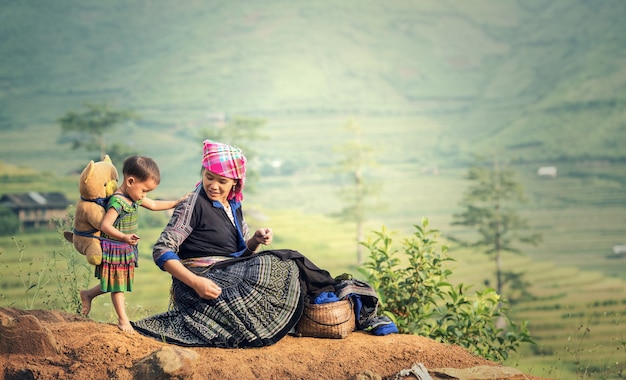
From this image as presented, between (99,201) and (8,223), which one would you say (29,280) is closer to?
(99,201)

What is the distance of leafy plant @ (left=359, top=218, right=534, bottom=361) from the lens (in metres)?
5.34

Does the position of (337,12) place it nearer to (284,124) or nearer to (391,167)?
(284,124)

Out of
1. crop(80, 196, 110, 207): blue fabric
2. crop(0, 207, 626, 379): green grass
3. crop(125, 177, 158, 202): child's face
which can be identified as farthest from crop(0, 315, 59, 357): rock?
crop(0, 207, 626, 379): green grass

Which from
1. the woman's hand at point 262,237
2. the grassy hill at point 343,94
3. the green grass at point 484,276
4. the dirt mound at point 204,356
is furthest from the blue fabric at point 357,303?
the grassy hill at point 343,94

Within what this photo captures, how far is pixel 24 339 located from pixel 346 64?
93.5 feet

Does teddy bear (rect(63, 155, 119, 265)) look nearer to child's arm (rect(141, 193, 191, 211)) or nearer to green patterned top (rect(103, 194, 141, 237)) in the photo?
green patterned top (rect(103, 194, 141, 237))

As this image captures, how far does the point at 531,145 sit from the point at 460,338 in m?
23.9

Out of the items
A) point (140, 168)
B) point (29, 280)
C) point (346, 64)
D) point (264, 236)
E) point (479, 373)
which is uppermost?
point (346, 64)

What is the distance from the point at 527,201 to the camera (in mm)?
24438

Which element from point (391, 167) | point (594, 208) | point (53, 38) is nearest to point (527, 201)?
point (594, 208)

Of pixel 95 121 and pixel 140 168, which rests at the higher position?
pixel 95 121

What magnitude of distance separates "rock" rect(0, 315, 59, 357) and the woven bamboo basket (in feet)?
4.59

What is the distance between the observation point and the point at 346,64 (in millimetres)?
31625

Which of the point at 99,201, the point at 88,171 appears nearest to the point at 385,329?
the point at 99,201
